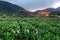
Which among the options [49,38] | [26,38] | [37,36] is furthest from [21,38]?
[49,38]

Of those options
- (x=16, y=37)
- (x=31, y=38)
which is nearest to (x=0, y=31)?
(x=16, y=37)

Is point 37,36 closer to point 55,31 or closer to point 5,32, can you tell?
point 5,32

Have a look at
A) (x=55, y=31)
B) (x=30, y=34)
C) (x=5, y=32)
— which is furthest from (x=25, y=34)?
(x=55, y=31)

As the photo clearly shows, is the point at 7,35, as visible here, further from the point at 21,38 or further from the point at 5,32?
the point at 21,38

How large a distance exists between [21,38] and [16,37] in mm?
544

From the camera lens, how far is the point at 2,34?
49.8 feet

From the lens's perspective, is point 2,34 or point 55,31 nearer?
point 2,34

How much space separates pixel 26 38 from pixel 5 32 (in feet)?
6.46

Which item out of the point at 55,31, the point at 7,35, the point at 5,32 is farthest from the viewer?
the point at 55,31

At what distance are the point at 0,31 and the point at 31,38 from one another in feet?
8.63

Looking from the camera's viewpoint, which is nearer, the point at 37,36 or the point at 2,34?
the point at 2,34

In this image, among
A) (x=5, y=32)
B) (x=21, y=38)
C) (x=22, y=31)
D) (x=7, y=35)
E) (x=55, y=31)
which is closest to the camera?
(x=7, y=35)

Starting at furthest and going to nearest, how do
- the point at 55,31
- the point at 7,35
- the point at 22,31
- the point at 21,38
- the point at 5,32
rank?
the point at 55,31, the point at 22,31, the point at 21,38, the point at 5,32, the point at 7,35

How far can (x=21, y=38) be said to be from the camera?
1708 centimetres
